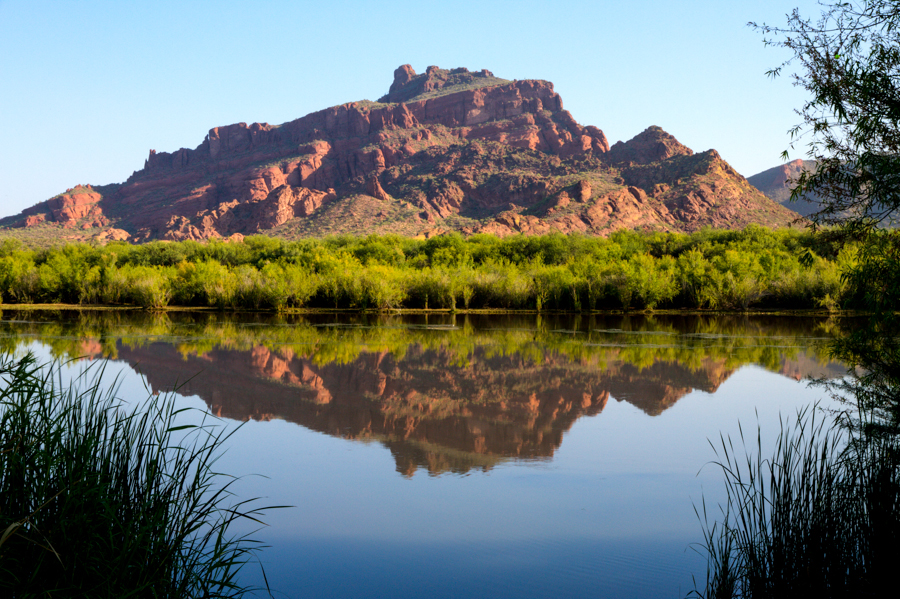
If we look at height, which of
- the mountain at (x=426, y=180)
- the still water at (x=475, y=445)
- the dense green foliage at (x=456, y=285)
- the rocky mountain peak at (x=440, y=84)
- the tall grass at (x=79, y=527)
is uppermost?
the rocky mountain peak at (x=440, y=84)

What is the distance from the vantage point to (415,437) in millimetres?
8148

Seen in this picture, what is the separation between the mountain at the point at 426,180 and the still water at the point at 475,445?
7648 cm

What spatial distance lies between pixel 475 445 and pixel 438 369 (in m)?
5.83

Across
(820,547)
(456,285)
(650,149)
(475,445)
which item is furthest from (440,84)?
(820,547)

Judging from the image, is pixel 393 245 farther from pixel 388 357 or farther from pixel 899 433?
pixel 899 433

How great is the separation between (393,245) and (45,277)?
26.1m

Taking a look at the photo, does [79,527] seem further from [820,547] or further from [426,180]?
[426,180]

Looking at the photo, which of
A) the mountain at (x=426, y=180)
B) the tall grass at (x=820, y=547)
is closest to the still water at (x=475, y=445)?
the tall grass at (x=820, y=547)

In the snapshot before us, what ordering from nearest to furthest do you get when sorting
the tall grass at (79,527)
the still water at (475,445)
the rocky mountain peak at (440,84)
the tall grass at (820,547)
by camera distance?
the tall grass at (79,527), the tall grass at (820,547), the still water at (475,445), the rocky mountain peak at (440,84)

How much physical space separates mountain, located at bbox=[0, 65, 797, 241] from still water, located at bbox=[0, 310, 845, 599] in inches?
3011

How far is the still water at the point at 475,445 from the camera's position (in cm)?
460

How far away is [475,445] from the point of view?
25.7 ft

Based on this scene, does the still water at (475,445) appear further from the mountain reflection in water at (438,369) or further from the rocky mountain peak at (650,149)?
the rocky mountain peak at (650,149)

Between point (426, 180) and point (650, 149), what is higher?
point (650, 149)
